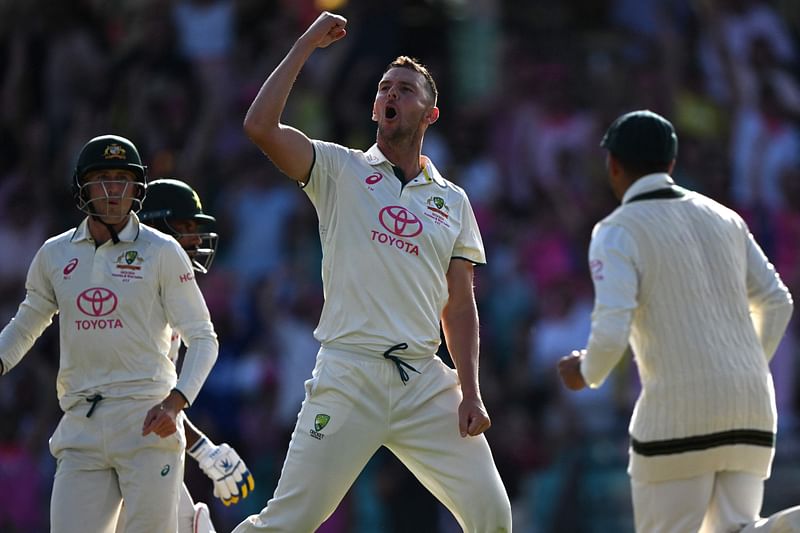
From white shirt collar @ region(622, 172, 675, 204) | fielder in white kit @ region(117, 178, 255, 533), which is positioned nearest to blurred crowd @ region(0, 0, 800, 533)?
fielder in white kit @ region(117, 178, 255, 533)

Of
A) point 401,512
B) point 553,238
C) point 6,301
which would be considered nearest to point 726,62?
point 553,238

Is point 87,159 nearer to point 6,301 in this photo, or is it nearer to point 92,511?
point 92,511

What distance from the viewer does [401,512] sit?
11.5 meters

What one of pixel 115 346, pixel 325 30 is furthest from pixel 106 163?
pixel 325 30

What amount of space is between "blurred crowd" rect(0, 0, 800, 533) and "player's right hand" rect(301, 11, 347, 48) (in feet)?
17.6

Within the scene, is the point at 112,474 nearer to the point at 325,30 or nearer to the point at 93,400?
the point at 93,400

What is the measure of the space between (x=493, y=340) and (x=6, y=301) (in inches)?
165

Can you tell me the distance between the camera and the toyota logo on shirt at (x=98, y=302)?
6.69 meters

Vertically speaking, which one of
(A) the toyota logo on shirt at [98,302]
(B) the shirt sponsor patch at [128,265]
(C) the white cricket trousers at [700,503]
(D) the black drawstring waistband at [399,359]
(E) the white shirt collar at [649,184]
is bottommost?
(C) the white cricket trousers at [700,503]

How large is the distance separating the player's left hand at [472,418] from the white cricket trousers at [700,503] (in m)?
0.66

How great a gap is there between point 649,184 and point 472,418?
3.96ft

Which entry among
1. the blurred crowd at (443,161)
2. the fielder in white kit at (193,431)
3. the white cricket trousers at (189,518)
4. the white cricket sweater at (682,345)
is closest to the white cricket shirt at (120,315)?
the fielder in white kit at (193,431)

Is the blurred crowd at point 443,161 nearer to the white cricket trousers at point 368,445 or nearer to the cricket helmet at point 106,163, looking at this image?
the cricket helmet at point 106,163

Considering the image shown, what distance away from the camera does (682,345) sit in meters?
6.05
